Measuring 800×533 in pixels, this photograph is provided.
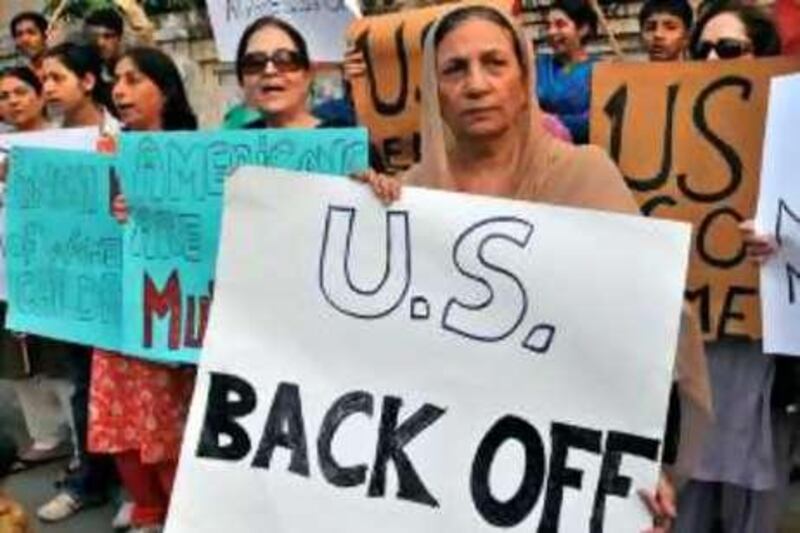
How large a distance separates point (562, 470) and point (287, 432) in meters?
0.53

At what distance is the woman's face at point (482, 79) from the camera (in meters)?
2.40

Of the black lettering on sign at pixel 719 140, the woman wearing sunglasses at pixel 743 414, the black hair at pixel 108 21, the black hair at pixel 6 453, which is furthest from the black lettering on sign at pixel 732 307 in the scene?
the black hair at pixel 108 21

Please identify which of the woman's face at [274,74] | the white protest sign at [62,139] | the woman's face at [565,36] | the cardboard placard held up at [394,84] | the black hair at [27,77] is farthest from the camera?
the black hair at [27,77]

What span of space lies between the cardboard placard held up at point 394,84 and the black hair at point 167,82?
→ 1.93ft

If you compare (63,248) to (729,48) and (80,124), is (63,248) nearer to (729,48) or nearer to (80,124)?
(80,124)

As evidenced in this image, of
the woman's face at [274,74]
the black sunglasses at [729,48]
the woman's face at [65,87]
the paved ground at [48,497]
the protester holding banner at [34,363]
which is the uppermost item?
the black sunglasses at [729,48]

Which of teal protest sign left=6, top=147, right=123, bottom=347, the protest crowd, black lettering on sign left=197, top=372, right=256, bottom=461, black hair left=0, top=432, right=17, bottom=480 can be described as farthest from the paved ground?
black lettering on sign left=197, top=372, right=256, bottom=461

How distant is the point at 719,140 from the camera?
10.4ft

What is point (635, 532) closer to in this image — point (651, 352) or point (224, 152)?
point (651, 352)

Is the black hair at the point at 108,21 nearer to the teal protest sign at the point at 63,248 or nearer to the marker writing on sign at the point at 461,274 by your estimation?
the teal protest sign at the point at 63,248

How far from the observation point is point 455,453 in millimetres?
2293

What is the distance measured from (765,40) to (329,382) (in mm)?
1717

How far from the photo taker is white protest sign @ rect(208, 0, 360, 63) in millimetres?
4852

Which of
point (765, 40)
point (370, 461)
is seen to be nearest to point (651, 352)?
point (370, 461)
